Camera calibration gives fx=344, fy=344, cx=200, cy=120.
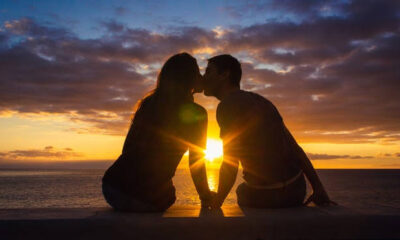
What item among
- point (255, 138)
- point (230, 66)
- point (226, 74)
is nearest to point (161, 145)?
point (255, 138)

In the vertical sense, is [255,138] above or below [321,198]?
above

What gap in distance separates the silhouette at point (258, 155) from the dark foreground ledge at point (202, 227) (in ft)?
2.39

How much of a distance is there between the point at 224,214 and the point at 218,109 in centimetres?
131

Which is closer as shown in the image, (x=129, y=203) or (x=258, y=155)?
(x=129, y=203)

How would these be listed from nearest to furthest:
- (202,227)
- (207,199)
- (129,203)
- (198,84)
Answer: (202,227), (129,203), (207,199), (198,84)

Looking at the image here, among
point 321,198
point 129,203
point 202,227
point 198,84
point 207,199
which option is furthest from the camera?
point 198,84

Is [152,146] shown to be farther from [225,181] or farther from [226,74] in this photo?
[226,74]

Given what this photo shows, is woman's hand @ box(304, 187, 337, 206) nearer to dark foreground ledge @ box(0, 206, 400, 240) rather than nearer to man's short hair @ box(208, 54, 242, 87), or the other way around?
dark foreground ledge @ box(0, 206, 400, 240)

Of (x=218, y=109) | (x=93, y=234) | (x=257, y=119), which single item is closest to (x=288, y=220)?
(x=257, y=119)

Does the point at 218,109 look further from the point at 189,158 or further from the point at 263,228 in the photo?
the point at 263,228

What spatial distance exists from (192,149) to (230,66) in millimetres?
1211

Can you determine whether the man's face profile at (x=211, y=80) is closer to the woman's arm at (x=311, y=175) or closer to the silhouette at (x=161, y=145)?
the silhouette at (x=161, y=145)

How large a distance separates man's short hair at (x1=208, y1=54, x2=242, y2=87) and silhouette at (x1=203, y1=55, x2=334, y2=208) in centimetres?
27

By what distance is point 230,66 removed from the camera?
4441 mm
